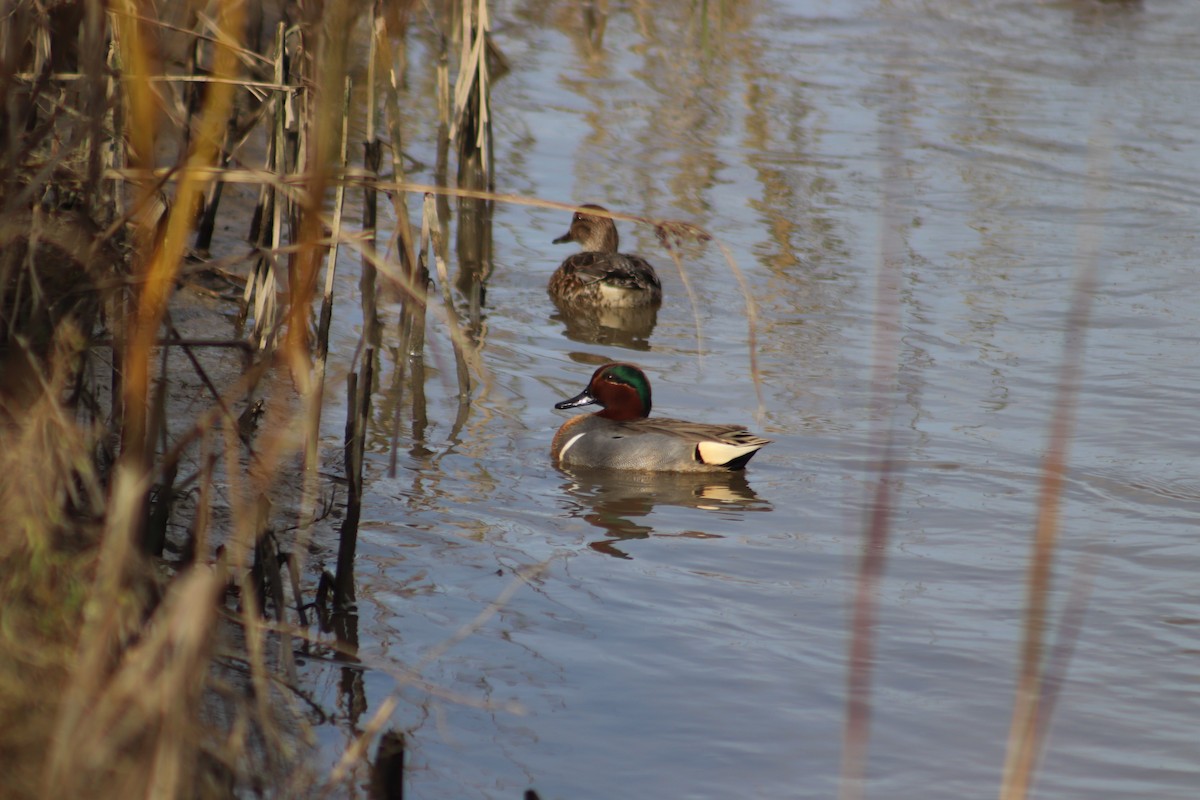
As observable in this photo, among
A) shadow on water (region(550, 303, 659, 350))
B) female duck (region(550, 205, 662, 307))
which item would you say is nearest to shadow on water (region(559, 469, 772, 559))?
shadow on water (region(550, 303, 659, 350))

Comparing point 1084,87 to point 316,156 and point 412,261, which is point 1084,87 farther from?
point 316,156

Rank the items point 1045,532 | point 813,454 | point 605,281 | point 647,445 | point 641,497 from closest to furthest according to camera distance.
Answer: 1. point 1045,532
2. point 641,497
3. point 813,454
4. point 647,445
5. point 605,281

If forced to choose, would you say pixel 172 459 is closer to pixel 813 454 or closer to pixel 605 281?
pixel 813 454

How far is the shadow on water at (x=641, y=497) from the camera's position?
661 cm

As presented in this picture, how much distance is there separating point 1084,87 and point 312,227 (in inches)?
545

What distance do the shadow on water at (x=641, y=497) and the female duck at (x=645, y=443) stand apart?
0.06m

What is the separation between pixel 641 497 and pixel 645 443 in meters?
0.44

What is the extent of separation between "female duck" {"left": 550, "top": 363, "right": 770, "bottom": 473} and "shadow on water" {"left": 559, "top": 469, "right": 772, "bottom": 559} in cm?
6

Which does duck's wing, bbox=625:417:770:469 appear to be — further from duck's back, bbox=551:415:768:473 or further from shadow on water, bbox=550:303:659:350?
shadow on water, bbox=550:303:659:350

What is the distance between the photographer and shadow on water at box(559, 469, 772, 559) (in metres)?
6.61

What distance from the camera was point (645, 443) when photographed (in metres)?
7.63

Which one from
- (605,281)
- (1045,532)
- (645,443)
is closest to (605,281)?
(605,281)

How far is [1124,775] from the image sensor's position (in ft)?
14.4

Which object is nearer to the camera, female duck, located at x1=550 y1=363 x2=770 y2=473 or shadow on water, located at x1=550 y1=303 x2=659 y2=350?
female duck, located at x1=550 y1=363 x2=770 y2=473
